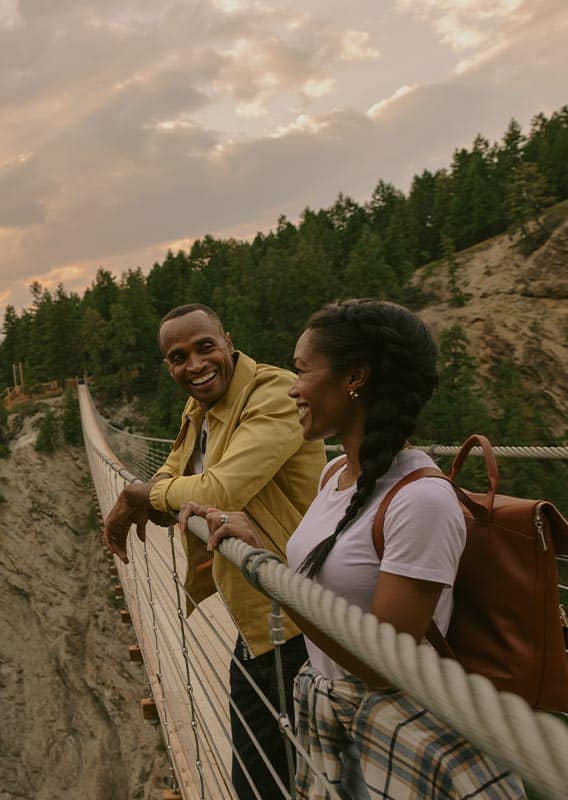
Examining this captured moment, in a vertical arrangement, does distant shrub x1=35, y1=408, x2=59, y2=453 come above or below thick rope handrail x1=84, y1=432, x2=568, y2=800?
below

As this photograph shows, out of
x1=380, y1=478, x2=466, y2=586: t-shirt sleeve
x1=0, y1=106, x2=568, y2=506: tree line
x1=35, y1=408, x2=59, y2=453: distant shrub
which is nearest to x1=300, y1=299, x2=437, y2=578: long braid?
x1=380, y1=478, x2=466, y2=586: t-shirt sleeve

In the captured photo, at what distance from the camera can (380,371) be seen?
3.40ft

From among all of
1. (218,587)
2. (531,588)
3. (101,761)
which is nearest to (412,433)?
(531,588)

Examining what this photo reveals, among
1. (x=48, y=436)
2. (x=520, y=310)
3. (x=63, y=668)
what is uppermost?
(x=520, y=310)

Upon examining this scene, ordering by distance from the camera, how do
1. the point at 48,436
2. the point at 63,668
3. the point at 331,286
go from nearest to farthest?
the point at 63,668 < the point at 48,436 < the point at 331,286

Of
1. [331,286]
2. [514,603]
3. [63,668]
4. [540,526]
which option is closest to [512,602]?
[514,603]

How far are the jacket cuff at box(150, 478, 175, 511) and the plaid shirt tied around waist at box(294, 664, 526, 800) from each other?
1.86 ft

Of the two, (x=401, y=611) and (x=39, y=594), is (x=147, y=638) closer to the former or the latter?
(x=401, y=611)

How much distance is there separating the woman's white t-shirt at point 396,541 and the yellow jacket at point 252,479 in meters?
0.25

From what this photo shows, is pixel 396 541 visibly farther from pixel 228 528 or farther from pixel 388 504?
pixel 228 528

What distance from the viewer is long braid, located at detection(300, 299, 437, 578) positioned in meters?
0.96

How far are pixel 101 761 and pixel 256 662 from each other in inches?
567

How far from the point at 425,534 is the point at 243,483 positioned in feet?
1.74

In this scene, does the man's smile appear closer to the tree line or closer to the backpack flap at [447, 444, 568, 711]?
the backpack flap at [447, 444, 568, 711]
